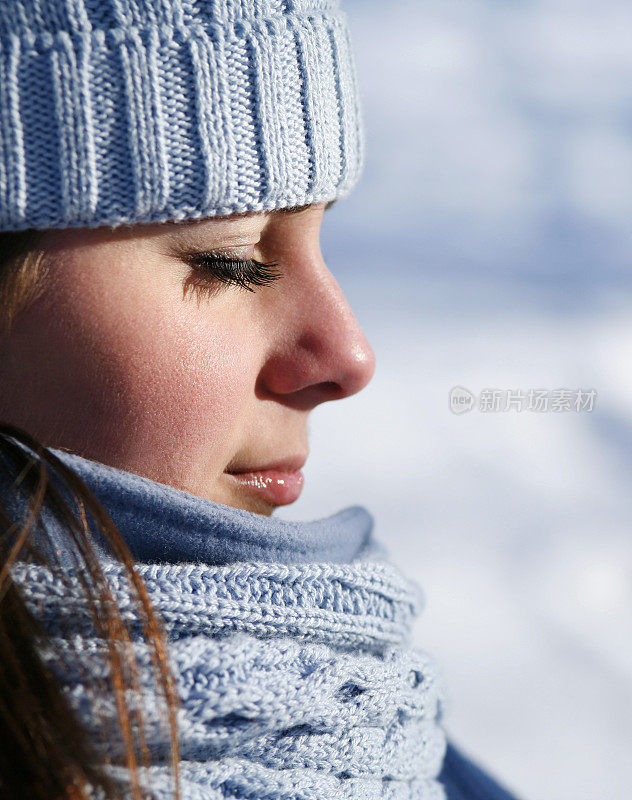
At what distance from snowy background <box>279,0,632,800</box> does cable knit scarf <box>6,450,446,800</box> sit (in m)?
0.83

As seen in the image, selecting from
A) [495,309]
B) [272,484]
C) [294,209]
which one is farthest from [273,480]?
[495,309]

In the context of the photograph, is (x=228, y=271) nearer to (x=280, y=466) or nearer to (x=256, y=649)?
(x=280, y=466)

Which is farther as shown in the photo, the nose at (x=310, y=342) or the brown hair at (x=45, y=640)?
the nose at (x=310, y=342)

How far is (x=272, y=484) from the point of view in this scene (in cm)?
76

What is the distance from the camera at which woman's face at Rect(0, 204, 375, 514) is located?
63cm

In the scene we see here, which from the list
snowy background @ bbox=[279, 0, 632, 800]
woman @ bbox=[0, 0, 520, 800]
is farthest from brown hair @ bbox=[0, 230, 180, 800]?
snowy background @ bbox=[279, 0, 632, 800]

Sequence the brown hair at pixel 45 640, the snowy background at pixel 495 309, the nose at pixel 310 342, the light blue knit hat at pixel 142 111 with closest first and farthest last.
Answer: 1. the brown hair at pixel 45 640
2. the light blue knit hat at pixel 142 111
3. the nose at pixel 310 342
4. the snowy background at pixel 495 309

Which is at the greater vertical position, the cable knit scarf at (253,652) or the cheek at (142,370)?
the cheek at (142,370)

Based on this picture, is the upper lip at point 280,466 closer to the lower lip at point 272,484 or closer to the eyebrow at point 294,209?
the lower lip at point 272,484

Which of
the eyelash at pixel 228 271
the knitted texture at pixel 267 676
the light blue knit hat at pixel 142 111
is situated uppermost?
the light blue knit hat at pixel 142 111

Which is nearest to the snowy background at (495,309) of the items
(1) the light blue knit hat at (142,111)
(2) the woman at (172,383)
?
(2) the woman at (172,383)

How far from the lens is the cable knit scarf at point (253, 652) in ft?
1.89

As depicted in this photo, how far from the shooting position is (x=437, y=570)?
1.56 meters

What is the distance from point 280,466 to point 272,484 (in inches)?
0.8
